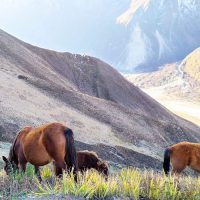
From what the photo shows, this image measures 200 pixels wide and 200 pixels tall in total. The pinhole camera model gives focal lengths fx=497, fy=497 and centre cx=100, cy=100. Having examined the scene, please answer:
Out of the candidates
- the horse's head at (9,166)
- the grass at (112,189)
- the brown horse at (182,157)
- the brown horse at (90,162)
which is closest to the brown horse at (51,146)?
the horse's head at (9,166)

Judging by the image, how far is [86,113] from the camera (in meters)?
40.1

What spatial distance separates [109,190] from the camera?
8.15 m

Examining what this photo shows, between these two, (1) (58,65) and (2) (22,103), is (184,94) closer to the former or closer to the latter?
(1) (58,65)

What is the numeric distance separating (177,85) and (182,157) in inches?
Answer: 4520

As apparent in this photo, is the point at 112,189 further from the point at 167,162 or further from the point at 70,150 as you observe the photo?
the point at 167,162

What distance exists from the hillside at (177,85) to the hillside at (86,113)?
34520 millimetres

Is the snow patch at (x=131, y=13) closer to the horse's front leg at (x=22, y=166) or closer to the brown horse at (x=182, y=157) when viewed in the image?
the brown horse at (x=182, y=157)

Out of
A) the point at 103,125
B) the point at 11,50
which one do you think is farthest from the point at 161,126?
the point at 11,50

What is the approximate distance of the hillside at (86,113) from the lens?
30.9 m

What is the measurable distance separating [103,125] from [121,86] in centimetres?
2747

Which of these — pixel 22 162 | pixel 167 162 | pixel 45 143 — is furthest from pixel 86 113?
pixel 45 143

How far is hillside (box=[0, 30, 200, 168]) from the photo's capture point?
102ft

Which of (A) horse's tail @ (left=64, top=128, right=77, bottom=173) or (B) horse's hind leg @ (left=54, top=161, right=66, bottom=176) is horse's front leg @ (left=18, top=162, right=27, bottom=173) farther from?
(A) horse's tail @ (left=64, top=128, right=77, bottom=173)

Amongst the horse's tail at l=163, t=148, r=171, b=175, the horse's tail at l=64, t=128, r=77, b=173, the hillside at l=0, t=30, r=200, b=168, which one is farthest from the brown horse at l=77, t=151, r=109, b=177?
the hillside at l=0, t=30, r=200, b=168
